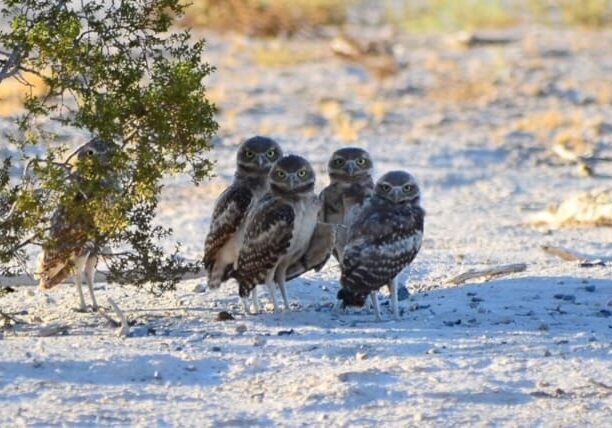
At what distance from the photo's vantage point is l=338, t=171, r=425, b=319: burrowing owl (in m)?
10.7

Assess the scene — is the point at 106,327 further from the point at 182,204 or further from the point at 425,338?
the point at 182,204

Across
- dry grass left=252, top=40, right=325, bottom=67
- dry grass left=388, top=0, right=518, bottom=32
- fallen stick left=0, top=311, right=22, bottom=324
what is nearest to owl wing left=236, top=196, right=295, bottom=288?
fallen stick left=0, top=311, right=22, bottom=324

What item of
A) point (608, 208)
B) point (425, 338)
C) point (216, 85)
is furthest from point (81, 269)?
point (216, 85)

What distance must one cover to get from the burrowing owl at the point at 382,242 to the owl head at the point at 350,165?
54 centimetres

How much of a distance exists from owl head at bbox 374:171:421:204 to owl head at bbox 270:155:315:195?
476 mm

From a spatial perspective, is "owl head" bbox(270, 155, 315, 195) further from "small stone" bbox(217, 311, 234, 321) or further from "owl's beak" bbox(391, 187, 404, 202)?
"small stone" bbox(217, 311, 234, 321)

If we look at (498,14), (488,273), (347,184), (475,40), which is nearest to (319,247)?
(347,184)

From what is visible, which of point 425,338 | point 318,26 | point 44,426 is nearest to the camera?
point 44,426

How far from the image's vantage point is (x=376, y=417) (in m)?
8.52

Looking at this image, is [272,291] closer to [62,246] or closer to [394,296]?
Result: [394,296]

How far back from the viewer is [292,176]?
11.0 meters

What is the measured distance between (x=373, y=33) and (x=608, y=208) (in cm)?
1726

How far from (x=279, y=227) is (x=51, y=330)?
1.56m

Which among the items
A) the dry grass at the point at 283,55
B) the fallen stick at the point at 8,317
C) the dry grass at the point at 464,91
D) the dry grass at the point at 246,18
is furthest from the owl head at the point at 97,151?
the dry grass at the point at 246,18
